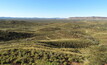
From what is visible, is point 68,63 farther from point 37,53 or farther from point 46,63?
point 37,53

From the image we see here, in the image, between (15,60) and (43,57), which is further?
(43,57)

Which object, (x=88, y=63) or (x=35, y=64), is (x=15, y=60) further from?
(x=88, y=63)

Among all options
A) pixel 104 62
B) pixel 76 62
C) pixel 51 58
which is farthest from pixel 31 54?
pixel 104 62

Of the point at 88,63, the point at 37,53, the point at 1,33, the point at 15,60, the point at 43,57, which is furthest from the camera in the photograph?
the point at 1,33

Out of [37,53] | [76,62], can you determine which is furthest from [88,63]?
[37,53]

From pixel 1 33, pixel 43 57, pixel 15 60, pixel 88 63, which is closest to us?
pixel 88 63

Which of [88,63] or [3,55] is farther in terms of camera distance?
[3,55]

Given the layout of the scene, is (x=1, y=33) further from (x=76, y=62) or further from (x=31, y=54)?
(x=76, y=62)

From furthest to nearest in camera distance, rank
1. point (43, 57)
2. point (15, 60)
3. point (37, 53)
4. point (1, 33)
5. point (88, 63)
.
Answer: point (1, 33) < point (37, 53) < point (43, 57) < point (15, 60) < point (88, 63)

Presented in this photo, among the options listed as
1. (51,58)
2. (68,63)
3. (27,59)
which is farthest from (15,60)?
(68,63)
